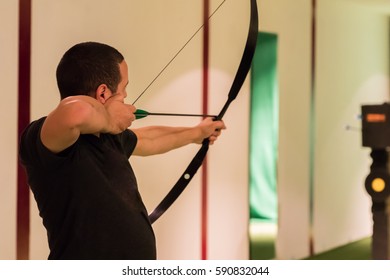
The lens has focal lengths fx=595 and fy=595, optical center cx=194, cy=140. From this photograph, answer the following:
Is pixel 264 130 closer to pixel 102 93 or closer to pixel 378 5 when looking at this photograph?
pixel 378 5

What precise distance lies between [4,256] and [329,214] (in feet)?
7.37

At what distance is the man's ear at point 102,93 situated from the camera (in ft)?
4.14

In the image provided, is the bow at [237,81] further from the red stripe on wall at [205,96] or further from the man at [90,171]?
the red stripe on wall at [205,96]

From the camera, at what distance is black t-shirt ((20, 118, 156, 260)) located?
3.95ft

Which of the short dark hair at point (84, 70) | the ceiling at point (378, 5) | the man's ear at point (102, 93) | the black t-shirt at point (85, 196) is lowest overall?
the black t-shirt at point (85, 196)

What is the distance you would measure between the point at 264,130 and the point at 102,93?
199cm

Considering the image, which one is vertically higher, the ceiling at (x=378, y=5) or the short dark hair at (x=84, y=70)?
the ceiling at (x=378, y=5)

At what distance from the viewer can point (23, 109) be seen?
2.00 meters

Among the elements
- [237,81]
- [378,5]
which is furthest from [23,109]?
[378,5]

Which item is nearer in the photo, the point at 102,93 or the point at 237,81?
the point at 102,93

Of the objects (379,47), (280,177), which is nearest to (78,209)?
(280,177)

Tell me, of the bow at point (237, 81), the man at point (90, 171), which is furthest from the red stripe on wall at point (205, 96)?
the man at point (90, 171)

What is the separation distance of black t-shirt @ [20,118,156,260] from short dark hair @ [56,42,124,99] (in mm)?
95

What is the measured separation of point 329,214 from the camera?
145 inches
